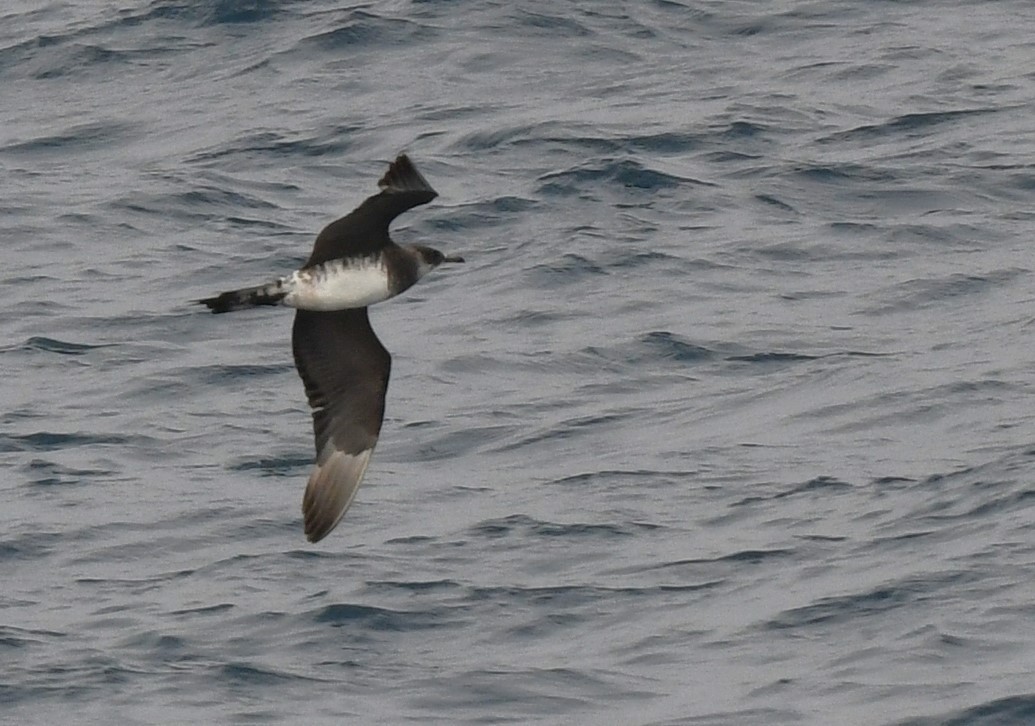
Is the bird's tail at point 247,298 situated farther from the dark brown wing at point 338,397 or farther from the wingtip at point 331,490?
the wingtip at point 331,490

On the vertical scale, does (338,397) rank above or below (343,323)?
below

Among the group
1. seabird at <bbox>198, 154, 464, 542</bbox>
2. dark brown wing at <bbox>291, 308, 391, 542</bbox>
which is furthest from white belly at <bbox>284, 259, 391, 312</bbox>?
dark brown wing at <bbox>291, 308, 391, 542</bbox>

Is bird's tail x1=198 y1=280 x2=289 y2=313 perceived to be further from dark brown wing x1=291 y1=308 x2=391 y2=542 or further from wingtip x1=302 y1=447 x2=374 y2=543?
wingtip x1=302 y1=447 x2=374 y2=543

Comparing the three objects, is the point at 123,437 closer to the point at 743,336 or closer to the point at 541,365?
the point at 541,365

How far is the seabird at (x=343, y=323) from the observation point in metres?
9.56

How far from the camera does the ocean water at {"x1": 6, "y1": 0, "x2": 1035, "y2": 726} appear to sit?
1125 centimetres

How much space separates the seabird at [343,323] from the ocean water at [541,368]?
1065 mm

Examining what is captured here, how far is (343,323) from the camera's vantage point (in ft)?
34.3

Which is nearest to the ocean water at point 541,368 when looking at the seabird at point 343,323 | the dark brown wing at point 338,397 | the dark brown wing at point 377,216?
the dark brown wing at point 338,397

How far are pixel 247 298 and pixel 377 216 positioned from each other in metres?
0.59

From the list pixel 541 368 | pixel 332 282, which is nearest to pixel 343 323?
pixel 332 282

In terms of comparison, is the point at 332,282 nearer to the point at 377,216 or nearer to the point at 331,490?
the point at 377,216

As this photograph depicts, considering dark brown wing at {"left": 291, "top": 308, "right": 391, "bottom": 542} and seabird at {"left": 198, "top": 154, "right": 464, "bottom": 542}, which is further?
dark brown wing at {"left": 291, "top": 308, "right": 391, "bottom": 542}

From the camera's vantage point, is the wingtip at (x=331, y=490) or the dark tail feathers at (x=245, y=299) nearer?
the dark tail feathers at (x=245, y=299)
